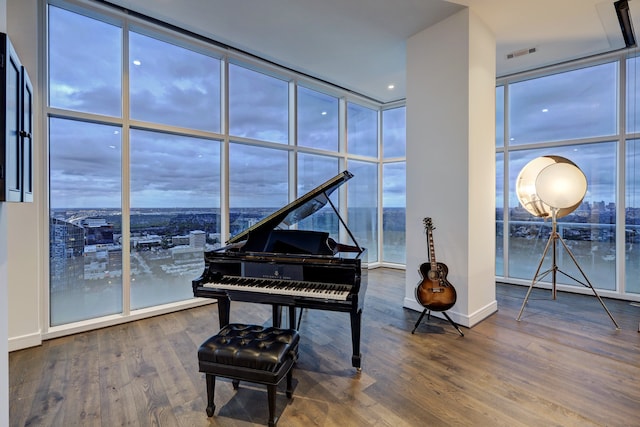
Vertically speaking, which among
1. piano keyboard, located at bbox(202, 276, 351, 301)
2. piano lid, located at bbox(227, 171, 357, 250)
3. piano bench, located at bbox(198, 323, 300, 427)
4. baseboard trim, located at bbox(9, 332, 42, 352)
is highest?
piano lid, located at bbox(227, 171, 357, 250)

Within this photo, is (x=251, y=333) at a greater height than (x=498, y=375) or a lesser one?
greater

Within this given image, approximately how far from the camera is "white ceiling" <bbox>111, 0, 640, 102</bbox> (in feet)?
10.7

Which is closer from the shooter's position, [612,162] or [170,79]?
[170,79]

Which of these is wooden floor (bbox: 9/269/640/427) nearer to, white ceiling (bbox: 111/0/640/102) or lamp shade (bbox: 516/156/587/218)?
lamp shade (bbox: 516/156/587/218)

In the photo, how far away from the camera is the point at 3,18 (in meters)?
1.41

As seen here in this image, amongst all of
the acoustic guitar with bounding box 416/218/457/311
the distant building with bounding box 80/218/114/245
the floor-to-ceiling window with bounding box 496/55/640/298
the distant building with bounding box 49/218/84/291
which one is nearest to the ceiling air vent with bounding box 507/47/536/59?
the floor-to-ceiling window with bounding box 496/55/640/298

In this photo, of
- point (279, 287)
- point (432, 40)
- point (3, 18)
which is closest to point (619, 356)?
point (279, 287)

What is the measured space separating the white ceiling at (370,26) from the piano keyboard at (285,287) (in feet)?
9.85

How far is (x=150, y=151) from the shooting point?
380 centimetres

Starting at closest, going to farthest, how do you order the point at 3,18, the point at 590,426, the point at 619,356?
the point at 3,18 < the point at 590,426 < the point at 619,356

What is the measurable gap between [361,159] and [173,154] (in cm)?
365

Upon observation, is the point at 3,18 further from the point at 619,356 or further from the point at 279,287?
the point at 619,356

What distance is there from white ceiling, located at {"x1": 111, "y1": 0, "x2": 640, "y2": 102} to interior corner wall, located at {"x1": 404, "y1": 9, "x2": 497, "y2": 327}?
0.33 metres

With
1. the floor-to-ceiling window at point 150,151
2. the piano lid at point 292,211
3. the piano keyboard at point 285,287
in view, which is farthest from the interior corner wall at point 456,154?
the floor-to-ceiling window at point 150,151
